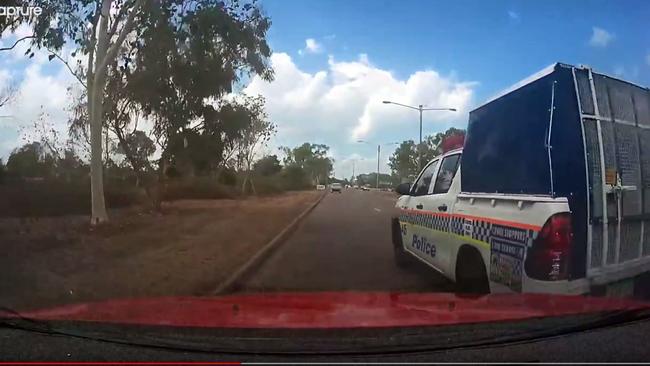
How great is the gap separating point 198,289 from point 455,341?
3.87 metres

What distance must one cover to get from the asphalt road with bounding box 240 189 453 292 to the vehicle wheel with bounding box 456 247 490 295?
0.47 m

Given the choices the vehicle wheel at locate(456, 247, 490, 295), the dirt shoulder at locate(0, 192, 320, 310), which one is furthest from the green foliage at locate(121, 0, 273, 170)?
the vehicle wheel at locate(456, 247, 490, 295)

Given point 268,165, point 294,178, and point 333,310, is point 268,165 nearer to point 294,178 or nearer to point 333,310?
point 294,178

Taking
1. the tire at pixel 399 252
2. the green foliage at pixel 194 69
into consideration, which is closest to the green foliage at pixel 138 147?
the green foliage at pixel 194 69

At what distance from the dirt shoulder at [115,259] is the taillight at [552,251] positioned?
12.4ft

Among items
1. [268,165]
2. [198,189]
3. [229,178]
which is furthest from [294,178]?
[198,189]

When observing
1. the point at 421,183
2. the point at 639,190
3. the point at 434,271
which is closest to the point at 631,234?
the point at 639,190

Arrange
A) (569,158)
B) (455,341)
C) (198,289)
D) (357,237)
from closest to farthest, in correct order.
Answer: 1. (455,341)
2. (569,158)
3. (198,289)
4. (357,237)

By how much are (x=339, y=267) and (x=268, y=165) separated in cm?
2298

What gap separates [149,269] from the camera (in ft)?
26.5

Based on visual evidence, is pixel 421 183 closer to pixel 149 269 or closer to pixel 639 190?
pixel 639 190

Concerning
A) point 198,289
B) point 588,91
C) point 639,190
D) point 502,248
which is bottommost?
point 198,289

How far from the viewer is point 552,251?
424 cm

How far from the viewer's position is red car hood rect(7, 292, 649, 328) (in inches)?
149
